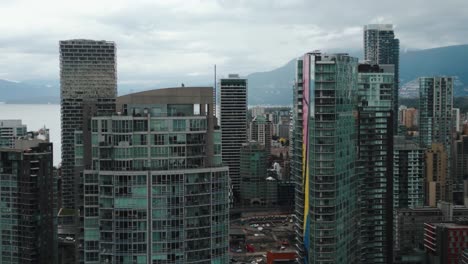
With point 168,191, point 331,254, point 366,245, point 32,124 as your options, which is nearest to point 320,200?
point 331,254

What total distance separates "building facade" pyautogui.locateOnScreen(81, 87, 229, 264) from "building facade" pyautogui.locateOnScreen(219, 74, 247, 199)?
3143 inches

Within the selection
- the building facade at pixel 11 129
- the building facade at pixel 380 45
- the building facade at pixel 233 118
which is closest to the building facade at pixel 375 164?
the building facade at pixel 11 129

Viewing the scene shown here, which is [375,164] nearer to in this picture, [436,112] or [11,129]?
[11,129]

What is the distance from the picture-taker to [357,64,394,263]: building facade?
44.5m

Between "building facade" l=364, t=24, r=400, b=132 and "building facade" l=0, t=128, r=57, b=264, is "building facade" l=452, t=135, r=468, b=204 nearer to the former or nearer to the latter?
"building facade" l=364, t=24, r=400, b=132

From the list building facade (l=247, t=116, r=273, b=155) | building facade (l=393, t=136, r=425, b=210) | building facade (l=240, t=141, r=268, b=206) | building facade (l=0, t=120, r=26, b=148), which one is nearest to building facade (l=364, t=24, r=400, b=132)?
building facade (l=247, t=116, r=273, b=155)

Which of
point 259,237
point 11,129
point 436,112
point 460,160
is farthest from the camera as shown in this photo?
point 436,112

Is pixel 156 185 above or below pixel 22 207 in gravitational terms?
above

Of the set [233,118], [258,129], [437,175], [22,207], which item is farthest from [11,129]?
[258,129]

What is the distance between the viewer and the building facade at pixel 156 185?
21453mm

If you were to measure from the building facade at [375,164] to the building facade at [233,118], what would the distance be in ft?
185

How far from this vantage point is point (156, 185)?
21.4 meters

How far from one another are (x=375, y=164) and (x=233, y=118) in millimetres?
62600

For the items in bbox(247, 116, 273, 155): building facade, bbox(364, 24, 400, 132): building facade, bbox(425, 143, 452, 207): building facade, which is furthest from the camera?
bbox(364, 24, 400, 132): building facade
